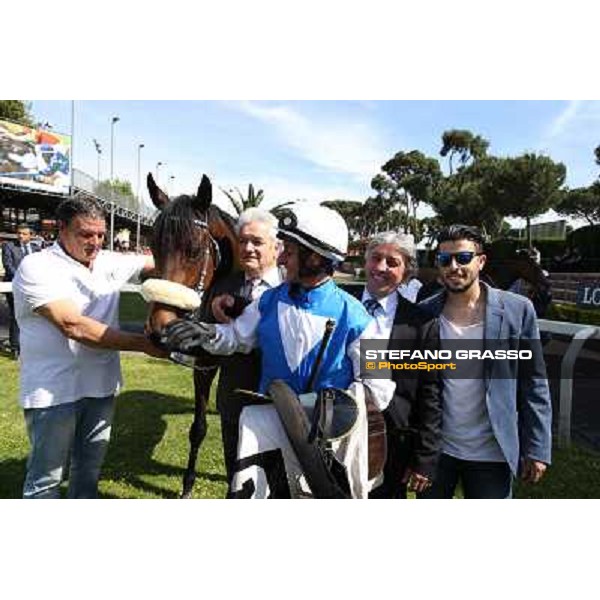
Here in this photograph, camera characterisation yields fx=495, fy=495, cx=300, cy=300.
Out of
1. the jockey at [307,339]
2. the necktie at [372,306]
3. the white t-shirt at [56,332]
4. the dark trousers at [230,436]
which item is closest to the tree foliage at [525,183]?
the necktie at [372,306]

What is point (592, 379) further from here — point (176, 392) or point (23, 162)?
→ point (23, 162)

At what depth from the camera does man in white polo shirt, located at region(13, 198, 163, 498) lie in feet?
6.15

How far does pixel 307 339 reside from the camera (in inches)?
62.5


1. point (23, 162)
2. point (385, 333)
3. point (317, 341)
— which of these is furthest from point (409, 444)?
point (23, 162)

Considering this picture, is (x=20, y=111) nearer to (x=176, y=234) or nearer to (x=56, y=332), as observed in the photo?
(x=56, y=332)

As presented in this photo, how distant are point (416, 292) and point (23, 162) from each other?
6268mm

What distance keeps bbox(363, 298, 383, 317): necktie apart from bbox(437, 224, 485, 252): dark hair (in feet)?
1.08

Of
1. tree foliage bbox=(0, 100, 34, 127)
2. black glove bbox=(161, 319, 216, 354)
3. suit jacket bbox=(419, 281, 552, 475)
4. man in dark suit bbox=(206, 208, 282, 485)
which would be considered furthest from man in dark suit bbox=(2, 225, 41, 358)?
suit jacket bbox=(419, 281, 552, 475)

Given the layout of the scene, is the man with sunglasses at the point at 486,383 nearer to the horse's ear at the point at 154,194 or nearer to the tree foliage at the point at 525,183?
the tree foliage at the point at 525,183

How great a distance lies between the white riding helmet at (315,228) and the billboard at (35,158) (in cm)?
129

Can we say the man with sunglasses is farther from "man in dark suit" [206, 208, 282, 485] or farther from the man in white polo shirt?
the man in white polo shirt

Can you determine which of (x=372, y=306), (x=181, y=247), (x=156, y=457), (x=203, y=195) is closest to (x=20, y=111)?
(x=156, y=457)

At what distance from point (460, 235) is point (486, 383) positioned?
21.6 inches
